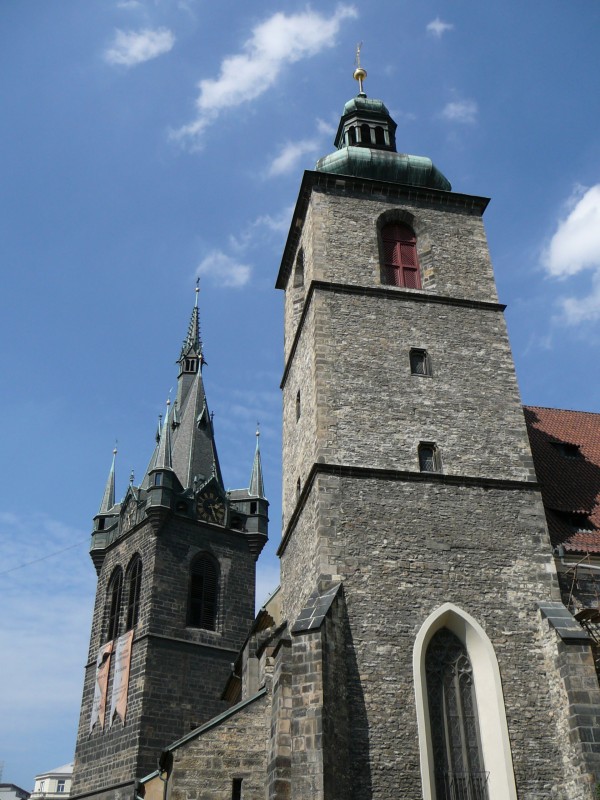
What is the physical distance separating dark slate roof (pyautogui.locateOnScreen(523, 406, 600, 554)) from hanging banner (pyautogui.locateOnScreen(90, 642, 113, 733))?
48.9ft

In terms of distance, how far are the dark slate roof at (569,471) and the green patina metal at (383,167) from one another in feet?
18.2

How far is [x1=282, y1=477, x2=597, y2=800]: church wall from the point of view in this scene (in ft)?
38.6

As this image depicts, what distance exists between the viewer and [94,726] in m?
26.3

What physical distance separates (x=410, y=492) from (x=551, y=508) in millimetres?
3296

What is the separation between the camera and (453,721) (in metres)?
12.2

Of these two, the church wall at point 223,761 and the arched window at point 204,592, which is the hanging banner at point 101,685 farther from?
the church wall at point 223,761

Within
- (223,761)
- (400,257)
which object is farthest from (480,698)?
(400,257)

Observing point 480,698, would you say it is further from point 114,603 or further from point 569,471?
point 114,603

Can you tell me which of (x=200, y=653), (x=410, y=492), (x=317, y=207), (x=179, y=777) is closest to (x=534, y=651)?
(x=410, y=492)

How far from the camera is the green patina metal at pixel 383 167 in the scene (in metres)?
18.6

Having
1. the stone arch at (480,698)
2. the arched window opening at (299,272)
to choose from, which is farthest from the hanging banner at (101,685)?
the stone arch at (480,698)

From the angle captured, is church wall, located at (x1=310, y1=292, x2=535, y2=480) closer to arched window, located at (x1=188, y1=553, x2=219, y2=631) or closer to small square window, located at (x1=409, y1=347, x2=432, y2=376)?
small square window, located at (x1=409, y1=347, x2=432, y2=376)

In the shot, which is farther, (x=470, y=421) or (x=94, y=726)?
(x=94, y=726)

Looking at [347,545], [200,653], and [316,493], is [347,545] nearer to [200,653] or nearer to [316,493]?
[316,493]
